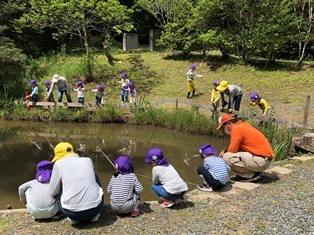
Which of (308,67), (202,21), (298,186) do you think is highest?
(202,21)

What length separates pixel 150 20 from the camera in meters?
25.0

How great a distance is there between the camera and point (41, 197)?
4477mm

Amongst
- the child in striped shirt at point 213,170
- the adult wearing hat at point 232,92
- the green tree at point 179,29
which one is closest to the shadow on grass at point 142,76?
the green tree at point 179,29

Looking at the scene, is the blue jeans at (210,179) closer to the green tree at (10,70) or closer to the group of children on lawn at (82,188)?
the group of children on lawn at (82,188)

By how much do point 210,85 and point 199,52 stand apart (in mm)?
4679

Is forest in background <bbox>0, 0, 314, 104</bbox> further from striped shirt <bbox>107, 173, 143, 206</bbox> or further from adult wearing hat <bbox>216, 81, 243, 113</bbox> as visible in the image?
striped shirt <bbox>107, 173, 143, 206</bbox>

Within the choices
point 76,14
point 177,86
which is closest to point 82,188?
point 177,86

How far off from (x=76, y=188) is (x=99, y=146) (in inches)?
213

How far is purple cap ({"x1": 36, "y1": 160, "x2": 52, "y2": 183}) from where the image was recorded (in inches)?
180

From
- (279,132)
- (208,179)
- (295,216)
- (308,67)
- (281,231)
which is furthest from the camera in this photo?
(308,67)

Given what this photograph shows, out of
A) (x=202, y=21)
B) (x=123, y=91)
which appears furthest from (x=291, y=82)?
(x=123, y=91)

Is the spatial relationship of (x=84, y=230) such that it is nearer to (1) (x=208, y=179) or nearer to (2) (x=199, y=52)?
(1) (x=208, y=179)

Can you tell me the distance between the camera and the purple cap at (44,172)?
180 inches

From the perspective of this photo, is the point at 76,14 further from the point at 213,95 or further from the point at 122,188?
the point at 122,188
